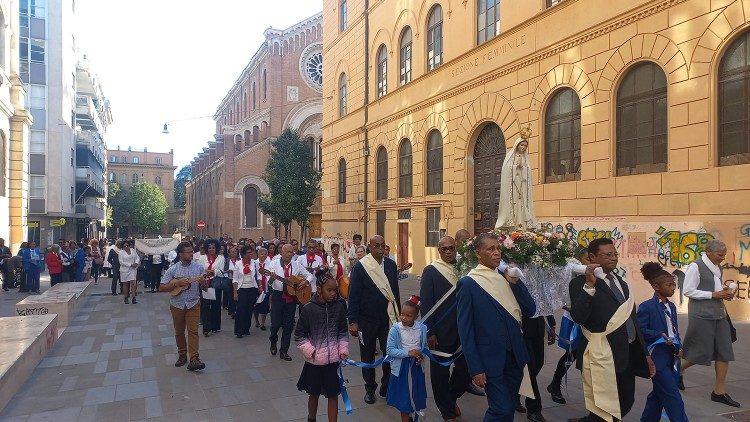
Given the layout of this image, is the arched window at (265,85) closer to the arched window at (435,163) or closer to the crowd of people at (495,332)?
the arched window at (435,163)

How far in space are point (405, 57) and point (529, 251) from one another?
17.7m

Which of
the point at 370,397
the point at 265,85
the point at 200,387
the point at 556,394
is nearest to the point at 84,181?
the point at 265,85

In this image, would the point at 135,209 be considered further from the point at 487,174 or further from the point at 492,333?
the point at 492,333

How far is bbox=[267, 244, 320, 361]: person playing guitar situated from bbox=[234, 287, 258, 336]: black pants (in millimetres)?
Result: 1449

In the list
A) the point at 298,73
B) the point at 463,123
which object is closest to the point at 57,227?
the point at 298,73

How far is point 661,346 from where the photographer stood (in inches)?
186

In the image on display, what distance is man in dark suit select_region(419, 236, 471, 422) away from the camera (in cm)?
533

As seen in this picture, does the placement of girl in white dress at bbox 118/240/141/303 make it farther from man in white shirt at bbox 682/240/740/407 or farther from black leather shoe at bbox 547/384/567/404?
man in white shirt at bbox 682/240/740/407

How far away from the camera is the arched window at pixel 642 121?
11.5 meters

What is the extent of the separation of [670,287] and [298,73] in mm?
44296

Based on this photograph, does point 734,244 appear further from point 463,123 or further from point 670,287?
point 463,123

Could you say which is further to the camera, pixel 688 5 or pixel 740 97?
pixel 688 5

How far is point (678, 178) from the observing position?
431 inches

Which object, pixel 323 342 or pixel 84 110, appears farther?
pixel 84 110
